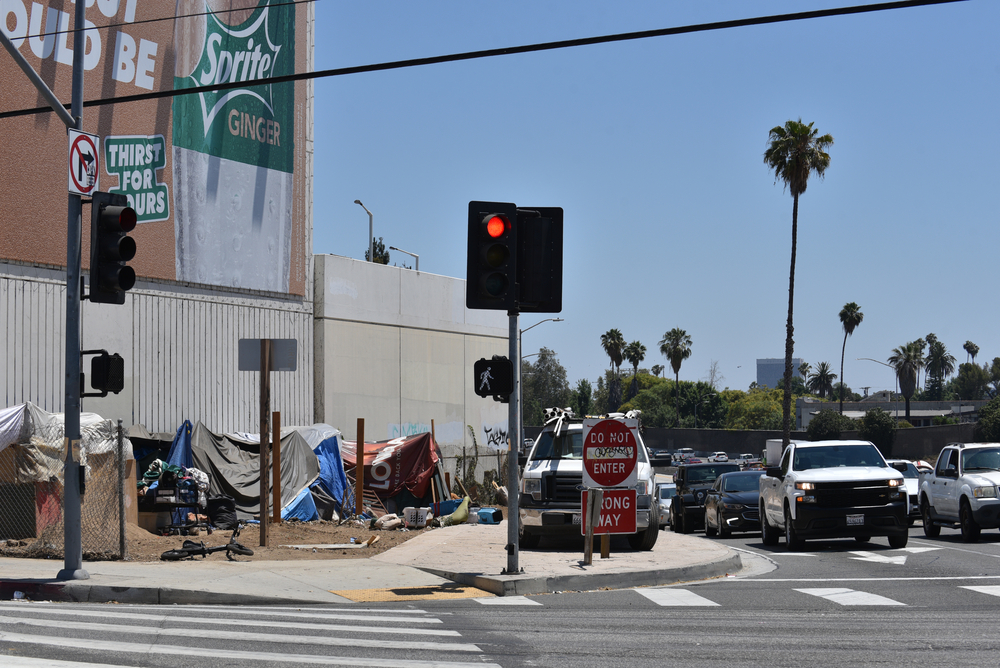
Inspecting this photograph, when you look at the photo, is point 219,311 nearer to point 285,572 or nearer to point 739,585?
point 285,572

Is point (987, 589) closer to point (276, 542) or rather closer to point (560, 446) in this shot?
point (560, 446)

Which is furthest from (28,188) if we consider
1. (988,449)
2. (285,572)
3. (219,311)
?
(988,449)

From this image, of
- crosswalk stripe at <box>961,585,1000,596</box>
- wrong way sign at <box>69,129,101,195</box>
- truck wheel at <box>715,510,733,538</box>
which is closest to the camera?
crosswalk stripe at <box>961,585,1000,596</box>

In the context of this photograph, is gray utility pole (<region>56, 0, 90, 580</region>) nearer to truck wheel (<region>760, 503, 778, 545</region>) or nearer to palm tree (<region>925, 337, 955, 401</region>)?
truck wheel (<region>760, 503, 778, 545</region>)

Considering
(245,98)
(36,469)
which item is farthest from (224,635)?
(245,98)

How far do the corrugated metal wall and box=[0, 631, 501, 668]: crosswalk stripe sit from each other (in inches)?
684

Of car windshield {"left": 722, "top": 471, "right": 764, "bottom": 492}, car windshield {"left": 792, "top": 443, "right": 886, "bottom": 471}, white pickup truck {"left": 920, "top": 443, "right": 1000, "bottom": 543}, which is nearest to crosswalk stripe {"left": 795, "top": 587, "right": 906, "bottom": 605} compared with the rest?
car windshield {"left": 792, "top": 443, "right": 886, "bottom": 471}

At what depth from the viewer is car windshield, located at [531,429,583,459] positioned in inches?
693

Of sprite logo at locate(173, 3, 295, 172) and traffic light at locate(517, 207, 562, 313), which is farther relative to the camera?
sprite logo at locate(173, 3, 295, 172)

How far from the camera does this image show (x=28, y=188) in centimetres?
2467

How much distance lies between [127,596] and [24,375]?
14.5 meters

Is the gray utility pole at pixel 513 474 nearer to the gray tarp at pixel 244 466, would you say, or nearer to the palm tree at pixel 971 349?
the gray tarp at pixel 244 466

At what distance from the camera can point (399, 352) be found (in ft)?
120

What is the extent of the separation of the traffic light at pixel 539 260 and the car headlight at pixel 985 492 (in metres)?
10.6
